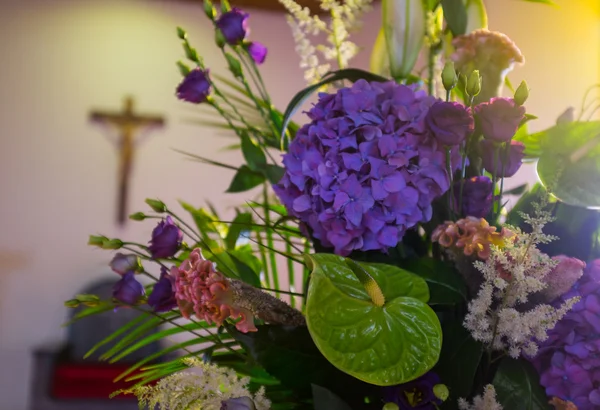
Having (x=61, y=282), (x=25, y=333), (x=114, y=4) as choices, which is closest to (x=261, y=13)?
(x=114, y=4)

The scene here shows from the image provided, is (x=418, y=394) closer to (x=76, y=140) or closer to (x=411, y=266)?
(x=411, y=266)

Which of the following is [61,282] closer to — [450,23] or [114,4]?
[114,4]

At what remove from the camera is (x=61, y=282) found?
288 centimetres

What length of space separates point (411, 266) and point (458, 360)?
7 centimetres

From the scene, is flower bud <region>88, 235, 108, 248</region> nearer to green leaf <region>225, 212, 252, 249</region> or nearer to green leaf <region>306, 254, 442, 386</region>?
green leaf <region>225, 212, 252, 249</region>

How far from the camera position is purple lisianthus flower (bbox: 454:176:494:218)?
0.42 metres

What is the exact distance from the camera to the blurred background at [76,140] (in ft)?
9.37

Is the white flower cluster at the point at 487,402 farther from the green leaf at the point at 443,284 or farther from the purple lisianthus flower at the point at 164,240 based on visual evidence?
the purple lisianthus flower at the point at 164,240

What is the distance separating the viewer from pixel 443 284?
0.38 meters

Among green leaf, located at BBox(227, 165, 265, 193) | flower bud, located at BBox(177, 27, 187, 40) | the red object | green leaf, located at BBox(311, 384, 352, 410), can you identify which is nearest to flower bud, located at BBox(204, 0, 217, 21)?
flower bud, located at BBox(177, 27, 187, 40)

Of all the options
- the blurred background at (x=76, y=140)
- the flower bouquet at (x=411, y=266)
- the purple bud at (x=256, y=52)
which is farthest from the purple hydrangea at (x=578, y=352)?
the blurred background at (x=76, y=140)

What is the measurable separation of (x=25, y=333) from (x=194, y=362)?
2850mm

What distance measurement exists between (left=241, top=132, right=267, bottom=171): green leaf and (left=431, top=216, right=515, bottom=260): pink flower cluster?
0.69 feet

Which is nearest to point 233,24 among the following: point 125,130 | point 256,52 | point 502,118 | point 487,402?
point 256,52
